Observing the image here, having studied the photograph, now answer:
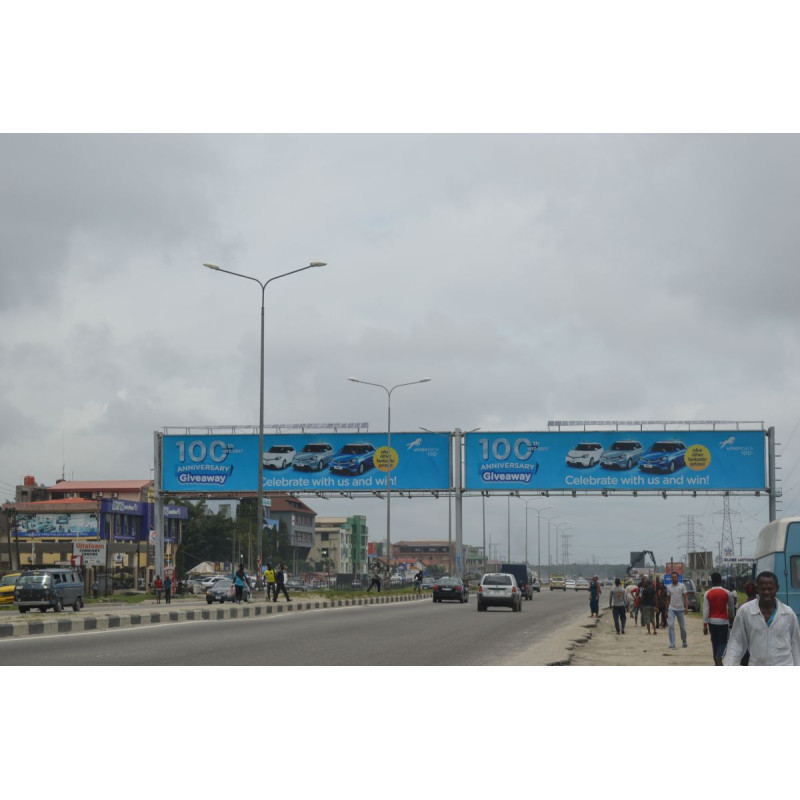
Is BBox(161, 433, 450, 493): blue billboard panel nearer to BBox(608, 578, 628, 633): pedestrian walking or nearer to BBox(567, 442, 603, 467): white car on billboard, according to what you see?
BBox(567, 442, 603, 467): white car on billboard

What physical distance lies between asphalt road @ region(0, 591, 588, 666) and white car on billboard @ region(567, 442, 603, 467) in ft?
90.7

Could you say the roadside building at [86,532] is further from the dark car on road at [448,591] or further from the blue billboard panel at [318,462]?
the dark car on road at [448,591]

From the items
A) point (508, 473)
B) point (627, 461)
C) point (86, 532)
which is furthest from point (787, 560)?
point (86, 532)

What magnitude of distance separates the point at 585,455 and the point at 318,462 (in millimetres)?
13579

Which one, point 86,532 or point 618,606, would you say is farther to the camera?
point 86,532

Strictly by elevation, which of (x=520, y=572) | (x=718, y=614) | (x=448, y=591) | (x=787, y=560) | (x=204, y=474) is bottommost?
(x=520, y=572)

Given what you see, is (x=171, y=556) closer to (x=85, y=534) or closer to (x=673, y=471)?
(x=85, y=534)

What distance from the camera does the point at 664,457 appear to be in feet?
182

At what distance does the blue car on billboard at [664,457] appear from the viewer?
55.5m

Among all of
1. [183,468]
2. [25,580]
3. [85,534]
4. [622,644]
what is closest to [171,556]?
[85,534]

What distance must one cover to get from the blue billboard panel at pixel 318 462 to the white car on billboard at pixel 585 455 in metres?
6.39

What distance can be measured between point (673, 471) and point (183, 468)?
25.2 m

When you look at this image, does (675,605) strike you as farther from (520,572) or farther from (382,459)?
(520,572)

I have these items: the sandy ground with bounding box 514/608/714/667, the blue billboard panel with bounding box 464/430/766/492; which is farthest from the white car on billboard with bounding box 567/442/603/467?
the sandy ground with bounding box 514/608/714/667
